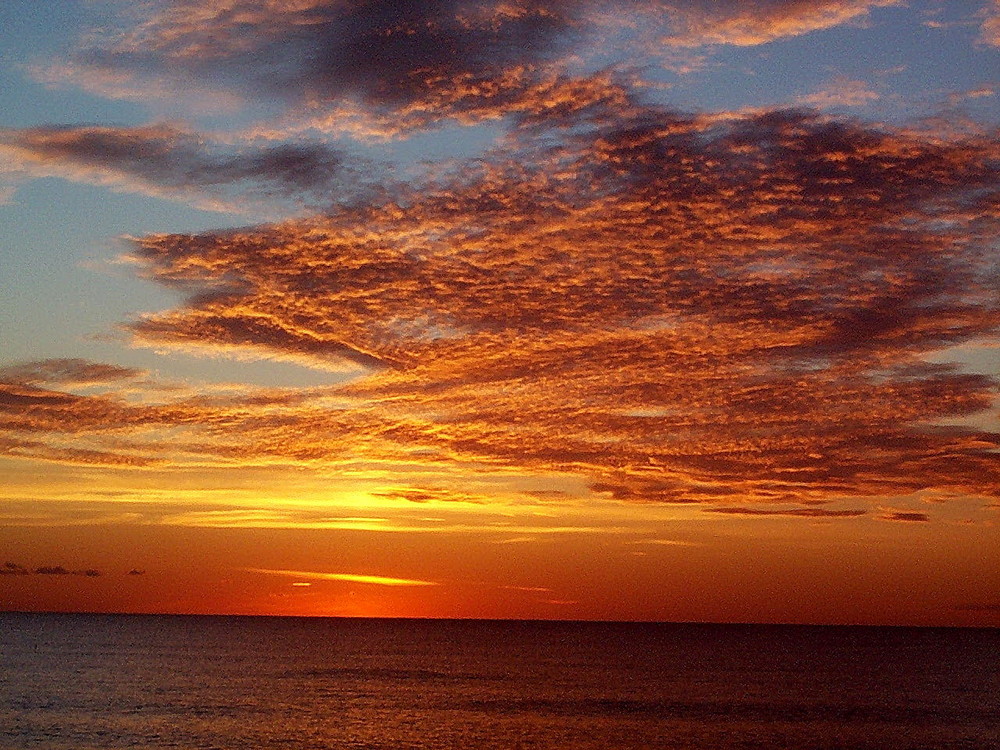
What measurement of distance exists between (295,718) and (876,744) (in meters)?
45.6

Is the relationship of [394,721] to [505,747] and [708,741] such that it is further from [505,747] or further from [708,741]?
[708,741]

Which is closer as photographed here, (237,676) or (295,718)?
(295,718)

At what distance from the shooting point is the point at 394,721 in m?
87.8

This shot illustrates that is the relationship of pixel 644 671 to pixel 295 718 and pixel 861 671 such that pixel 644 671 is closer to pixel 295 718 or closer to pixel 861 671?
pixel 861 671

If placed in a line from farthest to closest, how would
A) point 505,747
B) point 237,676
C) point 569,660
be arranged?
point 569,660
point 237,676
point 505,747

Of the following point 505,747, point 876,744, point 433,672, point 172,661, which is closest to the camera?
point 505,747

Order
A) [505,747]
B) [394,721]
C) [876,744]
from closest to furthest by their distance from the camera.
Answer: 1. [505,747]
2. [876,744]
3. [394,721]

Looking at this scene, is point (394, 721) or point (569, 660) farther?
point (569, 660)

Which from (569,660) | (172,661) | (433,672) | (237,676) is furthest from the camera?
(569,660)

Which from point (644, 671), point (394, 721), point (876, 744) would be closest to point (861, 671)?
point (644, 671)

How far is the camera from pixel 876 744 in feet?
261

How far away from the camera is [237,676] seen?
135250 mm

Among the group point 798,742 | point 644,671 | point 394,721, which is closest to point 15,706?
point 394,721

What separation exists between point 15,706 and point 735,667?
112020mm
